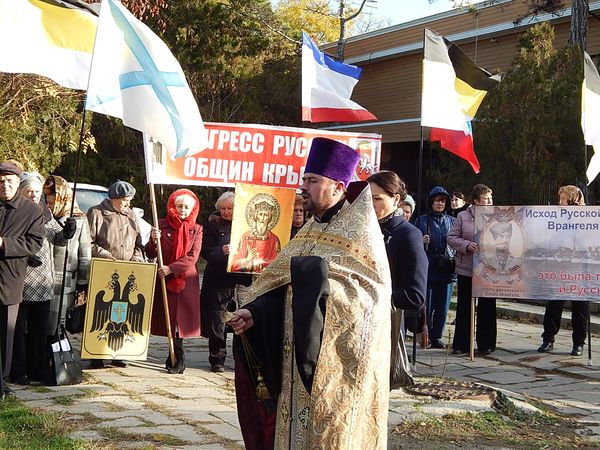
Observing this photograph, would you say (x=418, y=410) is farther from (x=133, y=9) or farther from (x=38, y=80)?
(x=133, y=9)

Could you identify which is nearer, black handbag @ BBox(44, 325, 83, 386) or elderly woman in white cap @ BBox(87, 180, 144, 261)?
black handbag @ BBox(44, 325, 83, 386)

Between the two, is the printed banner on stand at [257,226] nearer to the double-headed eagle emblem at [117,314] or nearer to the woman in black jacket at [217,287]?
the woman in black jacket at [217,287]

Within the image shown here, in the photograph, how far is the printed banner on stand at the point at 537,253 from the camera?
980 cm

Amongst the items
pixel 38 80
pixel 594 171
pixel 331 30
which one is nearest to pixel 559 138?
pixel 594 171

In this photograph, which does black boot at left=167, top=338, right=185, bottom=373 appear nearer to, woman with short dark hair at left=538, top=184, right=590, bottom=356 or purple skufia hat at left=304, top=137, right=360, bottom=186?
woman with short dark hair at left=538, top=184, right=590, bottom=356

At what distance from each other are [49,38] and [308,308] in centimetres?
453

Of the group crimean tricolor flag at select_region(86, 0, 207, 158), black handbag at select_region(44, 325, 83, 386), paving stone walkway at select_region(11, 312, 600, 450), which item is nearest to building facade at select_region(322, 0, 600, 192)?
paving stone walkway at select_region(11, 312, 600, 450)

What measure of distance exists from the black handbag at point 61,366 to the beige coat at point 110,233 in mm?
1147

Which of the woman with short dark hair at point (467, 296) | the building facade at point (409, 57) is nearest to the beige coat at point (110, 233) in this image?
the woman with short dark hair at point (467, 296)

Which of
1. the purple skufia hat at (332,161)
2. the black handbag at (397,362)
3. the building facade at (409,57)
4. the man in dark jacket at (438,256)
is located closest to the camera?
the purple skufia hat at (332,161)

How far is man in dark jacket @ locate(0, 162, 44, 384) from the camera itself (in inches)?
272

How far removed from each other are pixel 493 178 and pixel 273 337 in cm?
1361

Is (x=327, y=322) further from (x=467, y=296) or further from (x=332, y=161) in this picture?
→ (x=467, y=296)

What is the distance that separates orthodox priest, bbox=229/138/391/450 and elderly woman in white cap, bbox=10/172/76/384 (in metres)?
3.71
